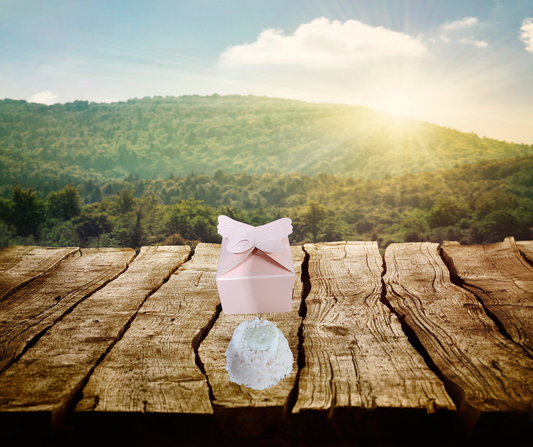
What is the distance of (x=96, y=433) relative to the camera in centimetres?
91

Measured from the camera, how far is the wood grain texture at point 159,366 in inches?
35.4

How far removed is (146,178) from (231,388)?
25.0ft

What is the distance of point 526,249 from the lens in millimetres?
2047

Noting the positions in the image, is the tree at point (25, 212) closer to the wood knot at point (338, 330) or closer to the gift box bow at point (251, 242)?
the gift box bow at point (251, 242)

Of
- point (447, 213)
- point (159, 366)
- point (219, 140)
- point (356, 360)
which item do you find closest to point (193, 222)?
point (219, 140)

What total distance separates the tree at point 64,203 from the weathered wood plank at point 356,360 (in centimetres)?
617

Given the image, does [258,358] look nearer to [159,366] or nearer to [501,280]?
[159,366]

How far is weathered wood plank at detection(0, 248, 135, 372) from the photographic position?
1256 mm

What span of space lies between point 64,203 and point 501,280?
6.91 m

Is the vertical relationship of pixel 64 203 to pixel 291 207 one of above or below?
above

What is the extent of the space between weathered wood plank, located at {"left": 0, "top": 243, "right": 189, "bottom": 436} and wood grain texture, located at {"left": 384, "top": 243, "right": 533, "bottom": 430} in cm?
108

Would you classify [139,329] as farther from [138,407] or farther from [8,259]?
[8,259]

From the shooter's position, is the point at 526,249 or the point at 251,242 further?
the point at 526,249

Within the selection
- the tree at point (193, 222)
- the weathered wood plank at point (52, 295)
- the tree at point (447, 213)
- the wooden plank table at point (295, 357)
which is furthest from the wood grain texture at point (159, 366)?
the tree at point (447, 213)
